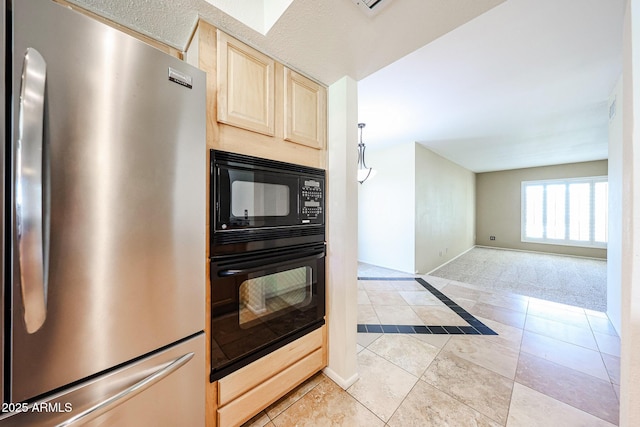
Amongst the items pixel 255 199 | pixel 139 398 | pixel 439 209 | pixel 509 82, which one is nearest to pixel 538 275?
pixel 439 209

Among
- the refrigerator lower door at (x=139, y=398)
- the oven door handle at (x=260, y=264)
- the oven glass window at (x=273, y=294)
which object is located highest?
the oven door handle at (x=260, y=264)

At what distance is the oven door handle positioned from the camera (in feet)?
3.51

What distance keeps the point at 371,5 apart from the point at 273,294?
59.9 inches

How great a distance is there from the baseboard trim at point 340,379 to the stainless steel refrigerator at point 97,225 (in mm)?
920

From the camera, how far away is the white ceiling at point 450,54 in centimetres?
104

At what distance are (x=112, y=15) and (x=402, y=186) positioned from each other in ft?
14.2

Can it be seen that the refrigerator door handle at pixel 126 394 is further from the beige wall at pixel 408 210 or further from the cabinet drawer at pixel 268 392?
the beige wall at pixel 408 210

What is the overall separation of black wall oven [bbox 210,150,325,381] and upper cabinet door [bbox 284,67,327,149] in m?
0.22

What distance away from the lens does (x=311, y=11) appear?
1.01m

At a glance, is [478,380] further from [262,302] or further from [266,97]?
[266,97]

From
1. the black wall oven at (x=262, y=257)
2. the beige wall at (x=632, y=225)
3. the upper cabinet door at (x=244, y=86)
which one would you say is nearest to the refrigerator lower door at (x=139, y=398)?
the black wall oven at (x=262, y=257)

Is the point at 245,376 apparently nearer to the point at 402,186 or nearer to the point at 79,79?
the point at 79,79

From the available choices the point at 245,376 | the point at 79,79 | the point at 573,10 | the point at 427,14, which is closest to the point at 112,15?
the point at 79,79

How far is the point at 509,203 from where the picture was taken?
7.08 m
